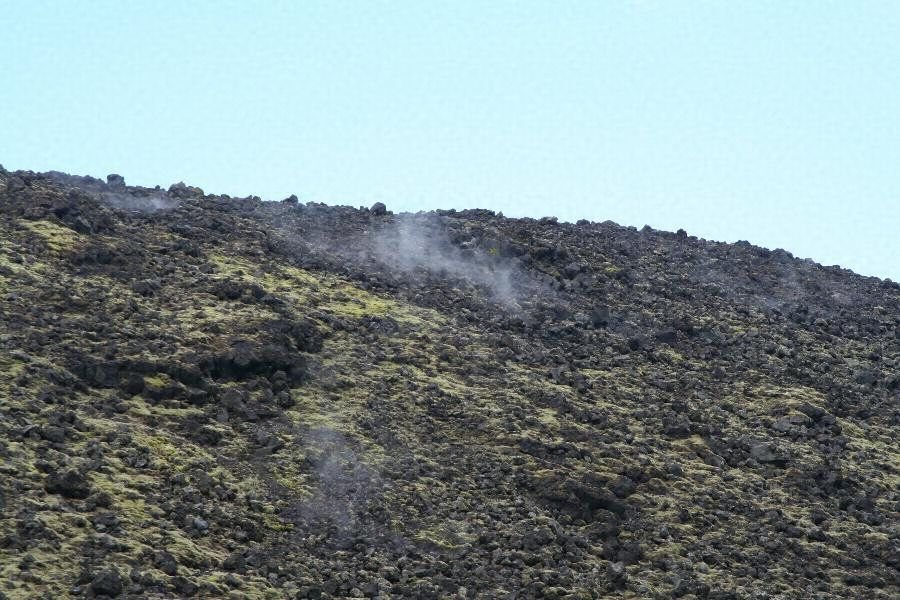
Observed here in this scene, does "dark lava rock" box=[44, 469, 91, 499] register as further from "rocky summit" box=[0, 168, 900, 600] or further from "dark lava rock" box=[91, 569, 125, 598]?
"dark lava rock" box=[91, 569, 125, 598]

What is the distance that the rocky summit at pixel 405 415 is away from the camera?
2289cm

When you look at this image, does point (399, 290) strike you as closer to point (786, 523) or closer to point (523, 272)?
point (523, 272)

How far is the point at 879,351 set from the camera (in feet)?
123

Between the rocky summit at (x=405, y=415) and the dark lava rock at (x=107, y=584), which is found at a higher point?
the rocky summit at (x=405, y=415)

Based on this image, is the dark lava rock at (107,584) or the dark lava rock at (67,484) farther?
the dark lava rock at (67,484)

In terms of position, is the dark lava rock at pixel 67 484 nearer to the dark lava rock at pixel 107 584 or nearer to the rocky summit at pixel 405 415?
the rocky summit at pixel 405 415

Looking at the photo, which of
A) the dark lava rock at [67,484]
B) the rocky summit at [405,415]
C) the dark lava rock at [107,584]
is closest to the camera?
the dark lava rock at [107,584]

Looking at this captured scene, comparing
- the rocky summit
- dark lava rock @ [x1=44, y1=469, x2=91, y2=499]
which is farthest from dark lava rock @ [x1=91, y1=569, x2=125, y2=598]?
dark lava rock @ [x1=44, y1=469, x2=91, y2=499]

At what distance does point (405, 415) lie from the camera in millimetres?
28531

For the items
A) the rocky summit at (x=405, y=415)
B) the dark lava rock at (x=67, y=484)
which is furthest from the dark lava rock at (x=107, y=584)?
the dark lava rock at (x=67, y=484)

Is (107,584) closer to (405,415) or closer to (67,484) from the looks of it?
(67,484)

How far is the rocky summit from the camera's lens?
75.1 feet

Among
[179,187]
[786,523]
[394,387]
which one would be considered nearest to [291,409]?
[394,387]

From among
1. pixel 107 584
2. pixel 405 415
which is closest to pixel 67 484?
pixel 107 584
